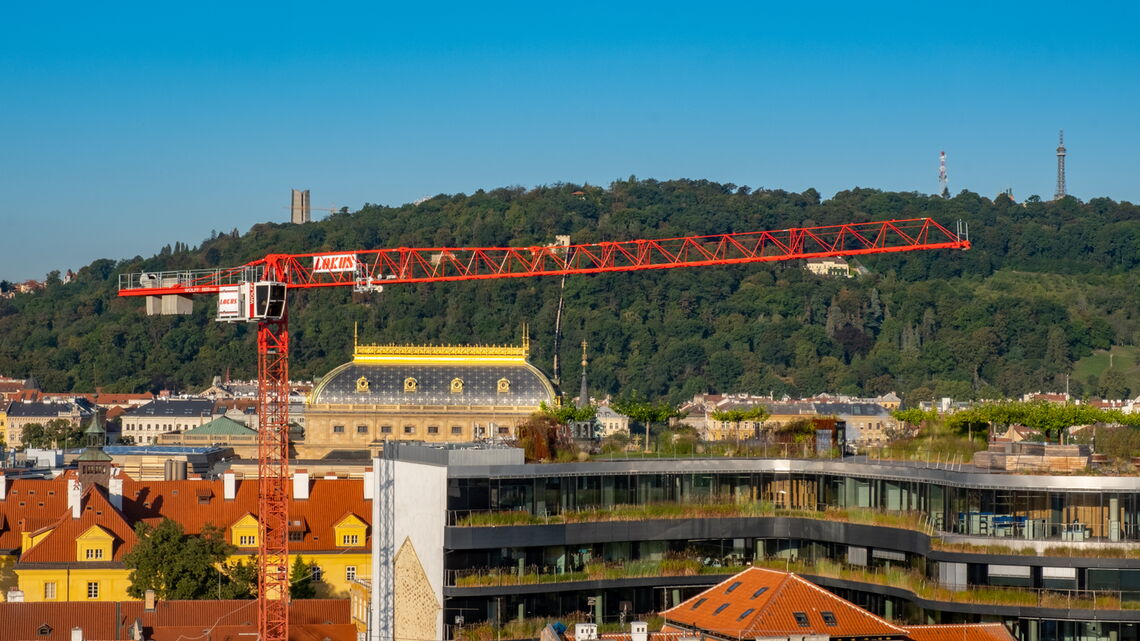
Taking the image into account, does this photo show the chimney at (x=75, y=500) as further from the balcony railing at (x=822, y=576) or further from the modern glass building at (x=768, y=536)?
the balcony railing at (x=822, y=576)

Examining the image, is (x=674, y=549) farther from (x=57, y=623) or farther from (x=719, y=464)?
(x=57, y=623)

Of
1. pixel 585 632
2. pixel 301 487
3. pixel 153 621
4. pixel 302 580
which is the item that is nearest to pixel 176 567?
pixel 302 580

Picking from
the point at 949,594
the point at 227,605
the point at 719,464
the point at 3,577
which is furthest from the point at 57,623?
the point at 949,594

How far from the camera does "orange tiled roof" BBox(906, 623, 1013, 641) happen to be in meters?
63.9

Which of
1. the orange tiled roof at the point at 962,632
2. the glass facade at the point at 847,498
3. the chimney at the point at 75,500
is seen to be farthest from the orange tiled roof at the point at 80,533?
the orange tiled roof at the point at 962,632

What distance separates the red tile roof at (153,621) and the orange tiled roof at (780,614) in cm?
1802

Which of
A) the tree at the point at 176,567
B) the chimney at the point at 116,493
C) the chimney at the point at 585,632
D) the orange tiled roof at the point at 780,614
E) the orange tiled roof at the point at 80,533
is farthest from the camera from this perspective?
the chimney at the point at 116,493

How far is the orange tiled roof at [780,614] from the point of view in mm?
61906

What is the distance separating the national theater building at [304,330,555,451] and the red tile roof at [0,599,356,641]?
7603 cm

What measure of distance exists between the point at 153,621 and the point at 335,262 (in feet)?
113

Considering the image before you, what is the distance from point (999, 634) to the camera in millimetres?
64500

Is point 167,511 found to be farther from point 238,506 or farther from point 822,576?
point 822,576

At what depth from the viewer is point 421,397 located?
163 meters

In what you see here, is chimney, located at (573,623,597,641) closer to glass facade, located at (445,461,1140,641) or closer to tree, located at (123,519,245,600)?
glass facade, located at (445,461,1140,641)
